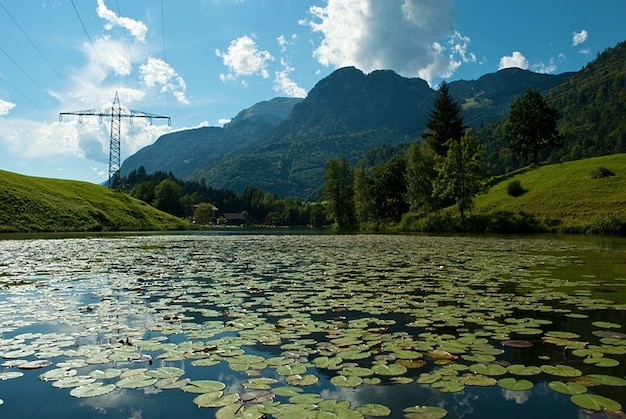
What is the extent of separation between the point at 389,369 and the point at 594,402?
2372mm

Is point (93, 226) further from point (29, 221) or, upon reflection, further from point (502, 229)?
point (502, 229)

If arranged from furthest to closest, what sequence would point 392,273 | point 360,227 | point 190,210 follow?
point 190,210 → point 360,227 → point 392,273

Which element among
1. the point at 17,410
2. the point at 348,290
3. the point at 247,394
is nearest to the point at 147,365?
the point at 17,410

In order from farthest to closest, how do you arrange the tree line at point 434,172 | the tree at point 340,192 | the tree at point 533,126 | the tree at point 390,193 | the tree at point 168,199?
the tree at point 168,199, the tree at point 340,192, the tree at point 390,193, the tree at point 533,126, the tree line at point 434,172

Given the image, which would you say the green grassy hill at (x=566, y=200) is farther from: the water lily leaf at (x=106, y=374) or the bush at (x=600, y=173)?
the water lily leaf at (x=106, y=374)

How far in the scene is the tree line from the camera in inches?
2403

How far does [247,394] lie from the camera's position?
491cm

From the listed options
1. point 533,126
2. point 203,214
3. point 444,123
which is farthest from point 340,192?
point 203,214

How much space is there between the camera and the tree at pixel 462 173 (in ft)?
196

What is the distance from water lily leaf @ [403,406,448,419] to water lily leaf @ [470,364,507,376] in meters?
1.29

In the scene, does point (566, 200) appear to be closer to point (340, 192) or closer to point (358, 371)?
point (340, 192)

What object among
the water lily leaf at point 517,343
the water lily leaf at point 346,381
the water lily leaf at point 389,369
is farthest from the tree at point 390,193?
the water lily leaf at point 346,381

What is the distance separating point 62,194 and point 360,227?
185ft

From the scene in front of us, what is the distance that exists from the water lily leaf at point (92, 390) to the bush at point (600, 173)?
7112 centimetres
